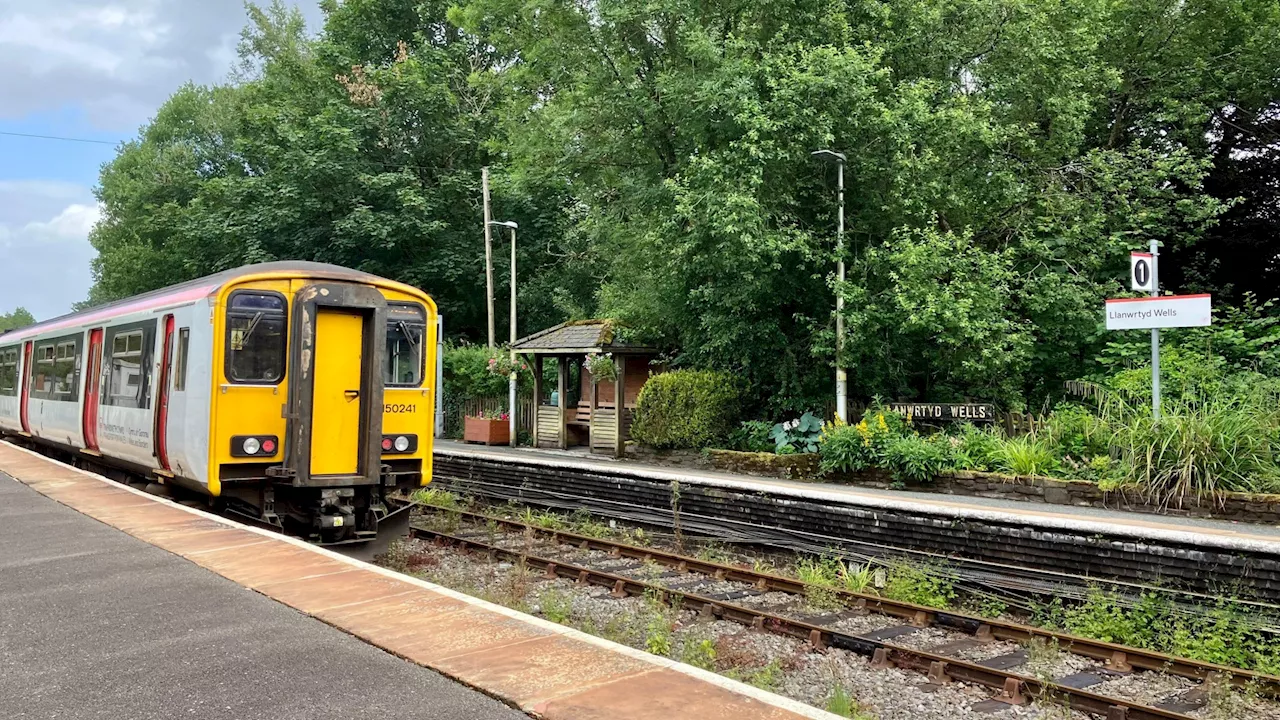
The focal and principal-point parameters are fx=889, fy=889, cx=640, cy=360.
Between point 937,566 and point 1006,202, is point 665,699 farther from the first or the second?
point 1006,202

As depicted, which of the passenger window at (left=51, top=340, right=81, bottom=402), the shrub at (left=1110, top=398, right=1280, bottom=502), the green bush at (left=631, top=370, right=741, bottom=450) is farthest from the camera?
the green bush at (left=631, top=370, right=741, bottom=450)

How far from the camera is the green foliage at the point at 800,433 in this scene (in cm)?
1656

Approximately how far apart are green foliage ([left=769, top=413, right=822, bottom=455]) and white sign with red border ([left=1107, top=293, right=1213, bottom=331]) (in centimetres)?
532

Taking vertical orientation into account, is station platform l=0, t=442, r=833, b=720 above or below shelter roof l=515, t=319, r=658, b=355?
below

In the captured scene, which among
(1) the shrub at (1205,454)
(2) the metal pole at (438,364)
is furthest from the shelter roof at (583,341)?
(1) the shrub at (1205,454)

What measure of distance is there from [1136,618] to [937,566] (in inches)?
81.8

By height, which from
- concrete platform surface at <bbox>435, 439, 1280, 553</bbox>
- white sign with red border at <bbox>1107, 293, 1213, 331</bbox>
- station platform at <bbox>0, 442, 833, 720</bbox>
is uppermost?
white sign with red border at <bbox>1107, 293, 1213, 331</bbox>

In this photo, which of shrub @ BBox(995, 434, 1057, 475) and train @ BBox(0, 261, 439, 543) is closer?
train @ BBox(0, 261, 439, 543)

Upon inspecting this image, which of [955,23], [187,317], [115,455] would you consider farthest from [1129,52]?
[115,455]

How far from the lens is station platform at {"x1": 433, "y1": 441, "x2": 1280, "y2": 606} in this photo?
26.3 feet

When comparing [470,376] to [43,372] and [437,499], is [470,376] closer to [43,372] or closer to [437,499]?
[437,499]

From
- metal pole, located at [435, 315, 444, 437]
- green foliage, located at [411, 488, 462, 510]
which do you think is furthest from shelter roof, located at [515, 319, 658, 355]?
green foliage, located at [411, 488, 462, 510]

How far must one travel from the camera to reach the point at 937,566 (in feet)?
31.4

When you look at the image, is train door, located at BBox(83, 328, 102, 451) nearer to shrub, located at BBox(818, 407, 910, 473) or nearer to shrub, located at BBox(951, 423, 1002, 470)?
shrub, located at BBox(818, 407, 910, 473)
